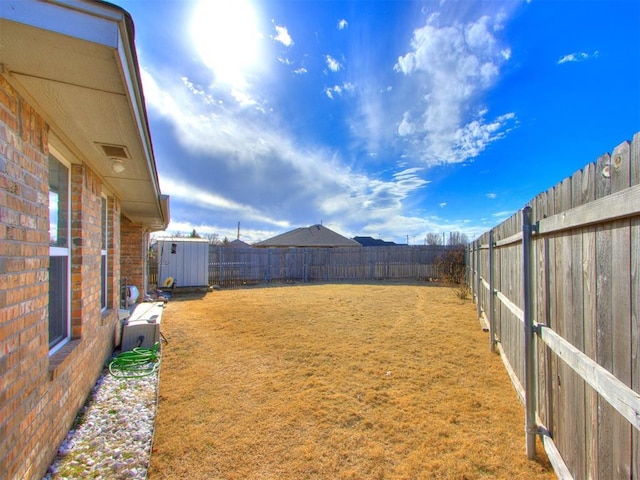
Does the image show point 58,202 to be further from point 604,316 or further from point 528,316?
point 528,316

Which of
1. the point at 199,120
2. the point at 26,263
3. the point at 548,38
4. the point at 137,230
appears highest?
the point at 548,38

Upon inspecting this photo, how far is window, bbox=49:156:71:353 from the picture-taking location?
8.18 feet

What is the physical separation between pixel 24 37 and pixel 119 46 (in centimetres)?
37

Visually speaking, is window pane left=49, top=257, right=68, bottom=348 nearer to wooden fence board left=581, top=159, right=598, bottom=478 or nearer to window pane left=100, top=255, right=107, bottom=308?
window pane left=100, top=255, right=107, bottom=308

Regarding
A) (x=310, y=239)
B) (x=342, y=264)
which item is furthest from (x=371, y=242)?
(x=342, y=264)

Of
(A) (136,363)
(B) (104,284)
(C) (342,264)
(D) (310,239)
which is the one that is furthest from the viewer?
(D) (310,239)

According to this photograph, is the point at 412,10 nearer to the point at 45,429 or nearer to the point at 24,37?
the point at 24,37

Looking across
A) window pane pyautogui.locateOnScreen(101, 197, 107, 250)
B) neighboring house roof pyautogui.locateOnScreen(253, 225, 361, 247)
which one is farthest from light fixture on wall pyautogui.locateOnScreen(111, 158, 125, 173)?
neighboring house roof pyautogui.locateOnScreen(253, 225, 361, 247)

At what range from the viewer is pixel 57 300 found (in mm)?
2633

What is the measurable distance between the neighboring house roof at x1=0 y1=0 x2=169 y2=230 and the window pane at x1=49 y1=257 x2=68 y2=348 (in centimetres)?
100

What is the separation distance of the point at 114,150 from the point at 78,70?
137 cm

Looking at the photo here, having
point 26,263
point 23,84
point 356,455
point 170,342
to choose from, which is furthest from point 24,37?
point 170,342

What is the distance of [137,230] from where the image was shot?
797cm

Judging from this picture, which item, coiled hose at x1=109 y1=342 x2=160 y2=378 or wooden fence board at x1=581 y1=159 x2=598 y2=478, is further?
coiled hose at x1=109 y1=342 x2=160 y2=378
